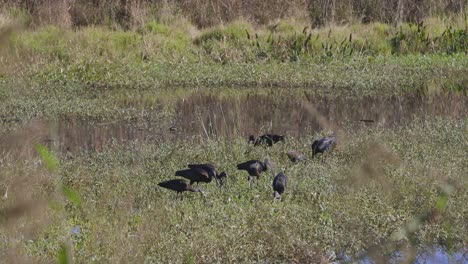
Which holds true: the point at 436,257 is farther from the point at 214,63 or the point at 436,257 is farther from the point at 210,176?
the point at 214,63

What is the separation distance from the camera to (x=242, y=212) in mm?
4980

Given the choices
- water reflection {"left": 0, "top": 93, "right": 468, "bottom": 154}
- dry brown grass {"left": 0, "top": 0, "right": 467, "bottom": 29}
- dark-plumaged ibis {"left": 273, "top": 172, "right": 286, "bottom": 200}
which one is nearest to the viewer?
dark-plumaged ibis {"left": 273, "top": 172, "right": 286, "bottom": 200}

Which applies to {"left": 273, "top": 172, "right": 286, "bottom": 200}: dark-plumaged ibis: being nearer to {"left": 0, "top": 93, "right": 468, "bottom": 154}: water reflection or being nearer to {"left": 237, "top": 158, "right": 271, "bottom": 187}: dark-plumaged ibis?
{"left": 237, "top": 158, "right": 271, "bottom": 187}: dark-plumaged ibis

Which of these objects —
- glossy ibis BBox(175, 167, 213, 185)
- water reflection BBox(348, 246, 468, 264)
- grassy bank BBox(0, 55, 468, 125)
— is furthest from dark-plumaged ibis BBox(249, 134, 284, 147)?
grassy bank BBox(0, 55, 468, 125)

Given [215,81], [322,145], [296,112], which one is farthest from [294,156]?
[215,81]

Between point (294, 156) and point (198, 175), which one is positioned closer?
point (198, 175)

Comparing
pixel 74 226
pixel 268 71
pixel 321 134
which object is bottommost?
pixel 268 71

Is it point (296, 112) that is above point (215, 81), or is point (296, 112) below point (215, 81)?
above

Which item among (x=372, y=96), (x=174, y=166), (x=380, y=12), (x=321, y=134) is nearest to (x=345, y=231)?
(x=174, y=166)

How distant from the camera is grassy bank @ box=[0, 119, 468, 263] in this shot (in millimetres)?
4418

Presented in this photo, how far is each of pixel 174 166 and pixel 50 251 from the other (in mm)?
2239

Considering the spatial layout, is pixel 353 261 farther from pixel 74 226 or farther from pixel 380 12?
pixel 380 12

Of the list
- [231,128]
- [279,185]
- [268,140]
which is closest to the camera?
[279,185]

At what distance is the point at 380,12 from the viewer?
1788 cm
